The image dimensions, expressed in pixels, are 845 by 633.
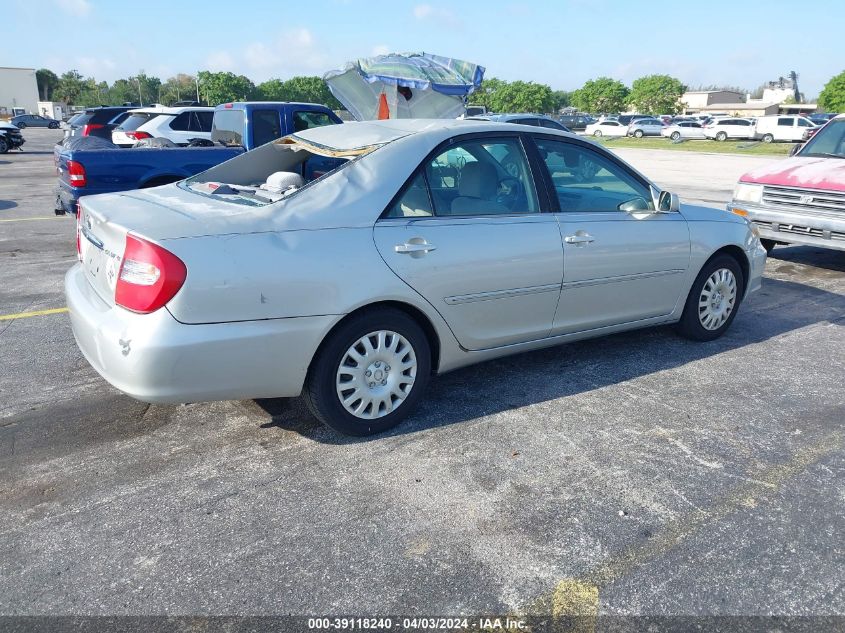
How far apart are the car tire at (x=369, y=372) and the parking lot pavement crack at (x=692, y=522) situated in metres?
1.43

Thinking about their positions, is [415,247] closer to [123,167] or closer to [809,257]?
[123,167]

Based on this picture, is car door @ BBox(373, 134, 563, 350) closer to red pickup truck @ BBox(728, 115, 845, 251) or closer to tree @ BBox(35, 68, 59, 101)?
red pickup truck @ BBox(728, 115, 845, 251)

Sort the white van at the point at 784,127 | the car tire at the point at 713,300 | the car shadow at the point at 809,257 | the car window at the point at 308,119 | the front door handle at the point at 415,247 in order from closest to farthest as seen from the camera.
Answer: the front door handle at the point at 415,247
the car tire at the point at 713,300
the car shadow at the point at 809,257
the car window at the point at 308,119
the white van at the point at 784,127

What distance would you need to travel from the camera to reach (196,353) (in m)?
3.11

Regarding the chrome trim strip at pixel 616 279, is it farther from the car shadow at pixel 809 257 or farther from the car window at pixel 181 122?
the car window at pixel 181 122

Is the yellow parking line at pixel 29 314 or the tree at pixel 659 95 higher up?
the tree at pixel 659 95

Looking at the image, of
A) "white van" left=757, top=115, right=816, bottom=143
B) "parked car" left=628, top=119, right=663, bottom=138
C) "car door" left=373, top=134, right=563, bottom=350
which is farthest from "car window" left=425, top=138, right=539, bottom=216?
"parked car" left=628, top=119, right=663, bottom=138

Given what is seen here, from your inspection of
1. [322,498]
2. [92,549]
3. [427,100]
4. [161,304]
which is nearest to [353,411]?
[322,498]

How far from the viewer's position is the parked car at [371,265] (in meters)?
3.14

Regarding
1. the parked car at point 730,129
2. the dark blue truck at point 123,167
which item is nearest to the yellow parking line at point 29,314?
Answer: the dark blue truck at point 123,167

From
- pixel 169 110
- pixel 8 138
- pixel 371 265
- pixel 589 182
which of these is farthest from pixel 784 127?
pixel 371 265

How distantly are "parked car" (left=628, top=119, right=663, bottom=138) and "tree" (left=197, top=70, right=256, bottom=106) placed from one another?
2670 inches

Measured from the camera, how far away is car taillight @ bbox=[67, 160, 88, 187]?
26.3 ft

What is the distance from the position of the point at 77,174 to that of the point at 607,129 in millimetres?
50732
